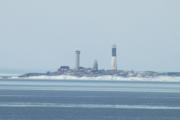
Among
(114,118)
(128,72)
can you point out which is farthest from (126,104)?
(128,72)

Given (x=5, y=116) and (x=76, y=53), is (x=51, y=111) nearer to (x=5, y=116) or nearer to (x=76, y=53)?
(x=5, y=116)

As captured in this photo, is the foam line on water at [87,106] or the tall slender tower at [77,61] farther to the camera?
the tall slender tower at [77,61]

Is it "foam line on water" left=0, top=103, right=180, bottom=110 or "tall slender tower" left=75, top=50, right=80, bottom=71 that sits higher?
"tall slender tower" left=75, top=50, right=80, bottom=71

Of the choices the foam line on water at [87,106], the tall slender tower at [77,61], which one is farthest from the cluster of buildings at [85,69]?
the foam line on water at [87,106]

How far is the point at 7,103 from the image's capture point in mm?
61219

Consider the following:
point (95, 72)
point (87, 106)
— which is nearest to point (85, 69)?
point (95, 72)

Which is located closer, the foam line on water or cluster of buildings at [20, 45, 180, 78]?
the foam line on water

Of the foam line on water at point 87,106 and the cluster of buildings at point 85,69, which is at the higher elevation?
the cluster of buildings at point 85,69

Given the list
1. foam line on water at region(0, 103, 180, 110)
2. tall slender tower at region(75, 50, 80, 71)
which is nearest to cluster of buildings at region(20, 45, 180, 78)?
tall slender tower at region(75, 50, 80, 71)

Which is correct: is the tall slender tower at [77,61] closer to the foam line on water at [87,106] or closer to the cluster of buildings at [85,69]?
the cluster of buildings at [85,69]

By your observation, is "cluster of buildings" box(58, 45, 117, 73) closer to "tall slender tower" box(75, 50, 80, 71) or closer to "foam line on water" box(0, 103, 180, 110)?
"tall slender tower" box(75, 50, 80, 71)

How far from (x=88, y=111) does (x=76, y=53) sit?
70.0 m

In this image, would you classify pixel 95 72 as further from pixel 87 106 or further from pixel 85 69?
pixel 87 106

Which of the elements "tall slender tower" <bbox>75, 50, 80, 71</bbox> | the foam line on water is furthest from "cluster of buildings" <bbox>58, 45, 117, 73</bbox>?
the foam line on water
